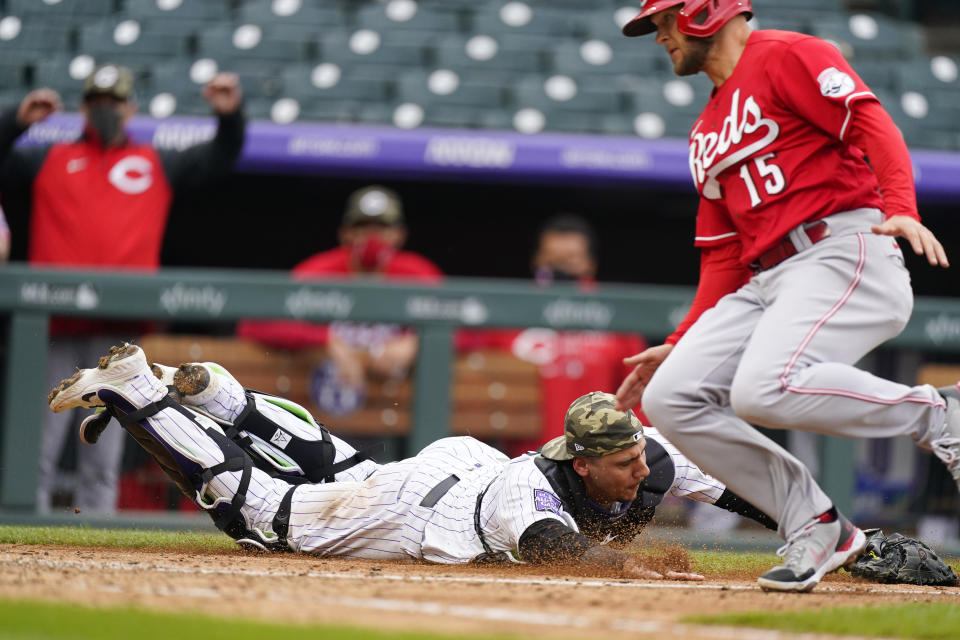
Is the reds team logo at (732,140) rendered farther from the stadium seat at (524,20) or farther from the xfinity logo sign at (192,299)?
the stadium seat at (524,20)

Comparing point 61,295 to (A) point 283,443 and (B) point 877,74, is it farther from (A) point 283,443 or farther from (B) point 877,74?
(B) point 877,74

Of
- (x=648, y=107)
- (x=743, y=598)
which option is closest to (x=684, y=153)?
(x=648, y=107)

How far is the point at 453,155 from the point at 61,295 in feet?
7.69

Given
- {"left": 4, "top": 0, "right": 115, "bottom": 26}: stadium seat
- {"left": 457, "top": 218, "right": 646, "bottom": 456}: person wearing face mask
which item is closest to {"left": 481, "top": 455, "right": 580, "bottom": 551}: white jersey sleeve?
{"left": 457, "top": 218, "right": 646, "bottom": 456}: person wearing face mask

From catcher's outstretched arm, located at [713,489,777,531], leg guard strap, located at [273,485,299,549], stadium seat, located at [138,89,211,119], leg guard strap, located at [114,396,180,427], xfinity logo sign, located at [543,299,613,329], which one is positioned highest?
stadium seat, located at [138,89,211,119]

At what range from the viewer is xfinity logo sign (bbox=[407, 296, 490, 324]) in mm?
5781

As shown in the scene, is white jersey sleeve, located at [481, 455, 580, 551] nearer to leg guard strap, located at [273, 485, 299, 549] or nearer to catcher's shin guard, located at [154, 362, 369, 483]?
leg guard strap, located at [273, 485, 299, 549]

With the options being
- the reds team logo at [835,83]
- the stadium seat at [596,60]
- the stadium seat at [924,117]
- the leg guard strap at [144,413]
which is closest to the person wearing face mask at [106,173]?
the leg guard strap at [144,413]

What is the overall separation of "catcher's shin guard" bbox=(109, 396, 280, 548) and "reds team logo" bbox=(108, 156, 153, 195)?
85.1 inches

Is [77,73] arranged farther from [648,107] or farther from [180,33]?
[648,107]

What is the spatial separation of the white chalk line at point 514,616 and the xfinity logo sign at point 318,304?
2726 millimetres

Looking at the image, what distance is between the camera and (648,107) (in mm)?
7785

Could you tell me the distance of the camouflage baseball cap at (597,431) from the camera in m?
3.82

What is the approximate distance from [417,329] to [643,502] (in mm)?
1937
